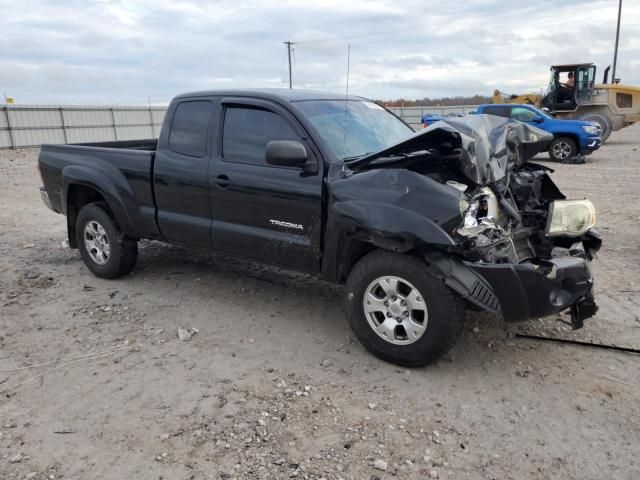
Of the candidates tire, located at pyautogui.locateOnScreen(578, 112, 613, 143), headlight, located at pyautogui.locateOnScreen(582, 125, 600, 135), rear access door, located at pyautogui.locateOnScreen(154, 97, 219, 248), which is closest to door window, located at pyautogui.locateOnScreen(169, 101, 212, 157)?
rear access door, located at pyautogui.locateOnScreen(154, 97, 219, 248)

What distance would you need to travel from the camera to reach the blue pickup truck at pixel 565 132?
15289mm

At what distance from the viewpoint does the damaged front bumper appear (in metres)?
3.26

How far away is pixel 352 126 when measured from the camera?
176 inches

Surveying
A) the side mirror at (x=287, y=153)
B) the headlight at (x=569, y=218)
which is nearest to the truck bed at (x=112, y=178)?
the side mirror at (x=287, y=153)

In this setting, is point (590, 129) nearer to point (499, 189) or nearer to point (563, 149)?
point (563, 149)

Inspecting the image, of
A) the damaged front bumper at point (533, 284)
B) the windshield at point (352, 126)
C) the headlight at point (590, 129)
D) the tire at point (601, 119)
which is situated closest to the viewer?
the damaged front bumper at point (533, 284)

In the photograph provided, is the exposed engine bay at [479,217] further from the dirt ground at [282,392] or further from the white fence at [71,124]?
the white fence at [71,124]

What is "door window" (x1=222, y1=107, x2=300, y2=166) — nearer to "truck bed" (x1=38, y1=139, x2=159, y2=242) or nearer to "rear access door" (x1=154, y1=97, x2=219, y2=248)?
"rear access door" (x1=154, y1=97, x2=219, y2=248)

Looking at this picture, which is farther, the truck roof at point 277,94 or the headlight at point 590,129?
the headlight at point 590,129

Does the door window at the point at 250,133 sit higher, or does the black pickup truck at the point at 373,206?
the door window at the point at 250,133

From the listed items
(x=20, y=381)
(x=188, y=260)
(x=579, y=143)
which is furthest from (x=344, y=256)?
(x=579, y=143)

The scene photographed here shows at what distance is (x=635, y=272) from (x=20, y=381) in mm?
5806

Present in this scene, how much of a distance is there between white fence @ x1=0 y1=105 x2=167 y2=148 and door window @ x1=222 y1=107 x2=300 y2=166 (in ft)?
77.2

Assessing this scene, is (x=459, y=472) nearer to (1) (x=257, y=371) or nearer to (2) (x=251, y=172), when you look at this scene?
(1) (x=257, y=371)
